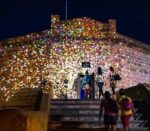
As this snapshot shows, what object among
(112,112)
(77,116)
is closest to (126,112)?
(112,112)

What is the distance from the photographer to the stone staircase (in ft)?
36.1

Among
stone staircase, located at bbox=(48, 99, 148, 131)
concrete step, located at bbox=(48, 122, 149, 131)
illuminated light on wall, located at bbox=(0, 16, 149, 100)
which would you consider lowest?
concrete step, located at bbox=(48, 122, 149, 131)

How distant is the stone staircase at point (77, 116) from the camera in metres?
11.0

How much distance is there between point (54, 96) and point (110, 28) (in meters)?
5.51

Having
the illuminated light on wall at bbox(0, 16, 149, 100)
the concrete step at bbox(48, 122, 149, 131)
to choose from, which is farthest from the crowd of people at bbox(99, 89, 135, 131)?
the illuminated light on wall at bbox(0, 16, 149, 100)

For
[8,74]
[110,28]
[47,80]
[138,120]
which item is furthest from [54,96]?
[138,120]

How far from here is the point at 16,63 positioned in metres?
21.5

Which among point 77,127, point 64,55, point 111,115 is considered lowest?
point 77,127

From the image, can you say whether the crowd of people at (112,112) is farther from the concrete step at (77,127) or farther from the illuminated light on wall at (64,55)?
the illuminated light on wall at (64,55)

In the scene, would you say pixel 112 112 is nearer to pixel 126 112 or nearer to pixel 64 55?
pixel 126 112

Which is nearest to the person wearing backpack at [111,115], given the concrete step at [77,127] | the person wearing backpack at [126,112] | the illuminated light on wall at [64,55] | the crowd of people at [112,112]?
the crowd of people at [112,112]

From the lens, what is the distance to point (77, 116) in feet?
40.5

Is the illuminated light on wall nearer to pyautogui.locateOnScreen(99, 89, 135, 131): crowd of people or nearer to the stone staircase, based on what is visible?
the stone staircase

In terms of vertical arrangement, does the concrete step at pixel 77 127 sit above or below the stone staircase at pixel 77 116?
below
